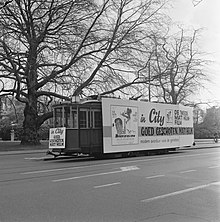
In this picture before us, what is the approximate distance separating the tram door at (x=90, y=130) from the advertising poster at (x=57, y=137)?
3.05ft

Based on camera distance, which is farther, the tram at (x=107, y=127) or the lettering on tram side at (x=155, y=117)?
the lettering on tram side at (x=155, y=117)

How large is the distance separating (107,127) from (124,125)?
4.74ft

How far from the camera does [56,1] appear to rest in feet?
92.3

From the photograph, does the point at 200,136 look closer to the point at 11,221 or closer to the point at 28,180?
the point at 28,180

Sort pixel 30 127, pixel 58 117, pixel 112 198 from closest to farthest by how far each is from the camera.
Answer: pixel 112 198 → pixel 58 117 → pixel 30 127

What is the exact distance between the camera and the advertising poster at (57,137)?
18656 mm

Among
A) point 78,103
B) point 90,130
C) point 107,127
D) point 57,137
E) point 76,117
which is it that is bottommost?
point 57,137

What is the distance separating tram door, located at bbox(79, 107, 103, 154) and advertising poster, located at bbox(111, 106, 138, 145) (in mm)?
849

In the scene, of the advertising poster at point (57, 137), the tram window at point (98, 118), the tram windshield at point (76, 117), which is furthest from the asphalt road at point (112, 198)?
the tram window at point (98, 118)

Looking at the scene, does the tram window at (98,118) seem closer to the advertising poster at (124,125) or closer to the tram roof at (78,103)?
the tram roof at (78,103)

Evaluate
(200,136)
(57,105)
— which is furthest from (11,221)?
(200,136)

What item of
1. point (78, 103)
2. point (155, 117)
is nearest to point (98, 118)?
point (78, 103)

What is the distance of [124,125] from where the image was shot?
20.8 metres

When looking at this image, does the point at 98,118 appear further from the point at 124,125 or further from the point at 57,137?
the point at 57,137
